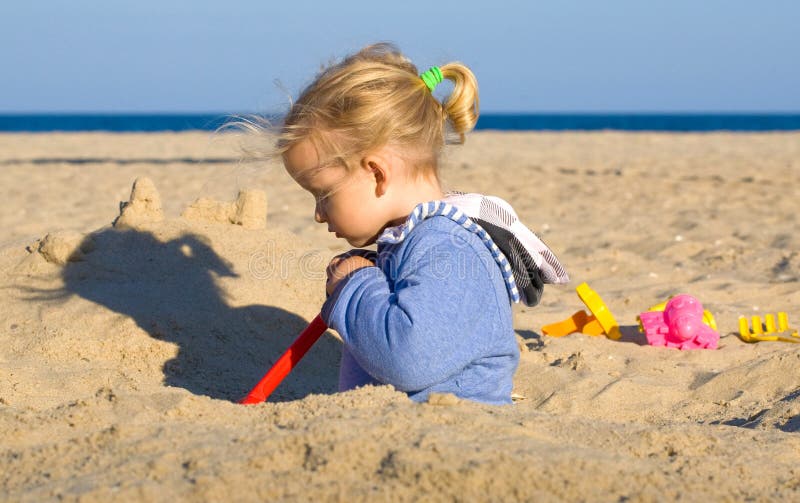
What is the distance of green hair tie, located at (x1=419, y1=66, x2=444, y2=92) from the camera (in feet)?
7.00

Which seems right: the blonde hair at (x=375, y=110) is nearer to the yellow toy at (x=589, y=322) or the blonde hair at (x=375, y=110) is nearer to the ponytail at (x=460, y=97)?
the ponytail at (x=460, y=97)

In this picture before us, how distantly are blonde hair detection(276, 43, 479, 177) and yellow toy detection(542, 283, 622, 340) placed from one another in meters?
1.09

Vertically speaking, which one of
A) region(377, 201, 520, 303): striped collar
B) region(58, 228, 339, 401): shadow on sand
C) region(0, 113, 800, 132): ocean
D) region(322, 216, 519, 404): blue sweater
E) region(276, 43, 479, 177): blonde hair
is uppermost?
region(276, 43, 479, 177): blonde hair

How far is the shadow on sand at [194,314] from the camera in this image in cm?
270

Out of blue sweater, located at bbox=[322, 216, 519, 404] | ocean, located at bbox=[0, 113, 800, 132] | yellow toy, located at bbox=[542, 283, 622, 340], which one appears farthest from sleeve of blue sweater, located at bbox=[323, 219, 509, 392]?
ocean, located at bbox=[0, 113, 800, 132]

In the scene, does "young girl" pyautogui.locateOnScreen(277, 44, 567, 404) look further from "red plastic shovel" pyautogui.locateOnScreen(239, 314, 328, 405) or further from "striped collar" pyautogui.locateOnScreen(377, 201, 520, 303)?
"red plastic shovel" pyautogui.locateOnScreen(239, 314, 328, 405)

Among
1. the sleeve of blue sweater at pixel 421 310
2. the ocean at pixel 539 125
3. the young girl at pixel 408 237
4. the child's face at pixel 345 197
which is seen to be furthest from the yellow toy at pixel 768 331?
the ocean at pixel 539 125

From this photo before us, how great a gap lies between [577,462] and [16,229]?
13.8 ft

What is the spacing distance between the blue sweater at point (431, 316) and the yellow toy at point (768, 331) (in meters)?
1.33

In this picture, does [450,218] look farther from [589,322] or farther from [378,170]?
[589,322]

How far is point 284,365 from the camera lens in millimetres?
2172

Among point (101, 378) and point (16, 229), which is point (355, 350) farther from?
point (16, 229)

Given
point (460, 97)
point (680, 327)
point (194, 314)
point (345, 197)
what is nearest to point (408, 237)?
point (345, 197)

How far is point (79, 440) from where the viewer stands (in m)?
1.49
